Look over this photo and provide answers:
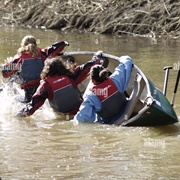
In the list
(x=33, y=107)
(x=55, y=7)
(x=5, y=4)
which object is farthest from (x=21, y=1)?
(x=33, y=107)

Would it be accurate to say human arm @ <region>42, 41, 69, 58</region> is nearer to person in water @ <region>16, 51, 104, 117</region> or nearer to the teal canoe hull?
person in water @ <region>16, 51, 104, 117</region>

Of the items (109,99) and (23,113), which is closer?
(109,99)

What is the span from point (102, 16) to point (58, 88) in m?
15.1

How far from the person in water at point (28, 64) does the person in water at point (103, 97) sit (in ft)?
5.61

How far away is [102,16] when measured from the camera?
81.5 ft

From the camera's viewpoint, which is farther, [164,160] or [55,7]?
[55,7]

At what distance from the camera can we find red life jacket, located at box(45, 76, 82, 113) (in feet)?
32.9

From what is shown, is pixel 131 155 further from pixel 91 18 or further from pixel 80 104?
pixel 91 18

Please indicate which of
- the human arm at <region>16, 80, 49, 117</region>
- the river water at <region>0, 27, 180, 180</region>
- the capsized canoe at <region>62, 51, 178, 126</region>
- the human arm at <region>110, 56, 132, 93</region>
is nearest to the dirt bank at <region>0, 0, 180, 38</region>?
the river water at <region>0, 27, 180, 180</region>

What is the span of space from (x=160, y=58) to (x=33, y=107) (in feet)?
25.4

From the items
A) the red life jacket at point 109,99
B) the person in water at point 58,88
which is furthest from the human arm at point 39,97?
the red life jacket at point 109,99

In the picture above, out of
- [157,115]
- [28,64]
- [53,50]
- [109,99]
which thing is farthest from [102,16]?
[157,115]

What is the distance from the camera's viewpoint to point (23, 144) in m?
9.09

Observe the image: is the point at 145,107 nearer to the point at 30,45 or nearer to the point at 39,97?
the point at 39,97
